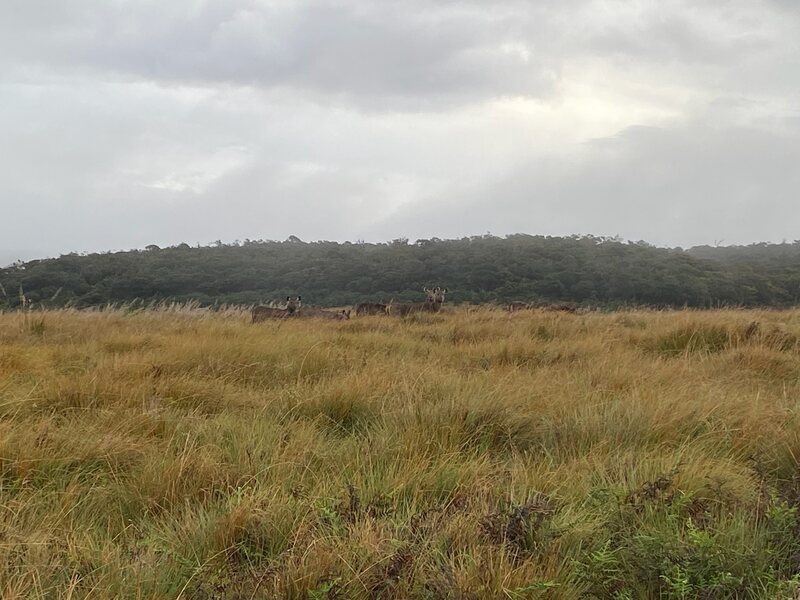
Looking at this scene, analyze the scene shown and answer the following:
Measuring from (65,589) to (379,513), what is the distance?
1060 mm

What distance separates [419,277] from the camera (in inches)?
1754

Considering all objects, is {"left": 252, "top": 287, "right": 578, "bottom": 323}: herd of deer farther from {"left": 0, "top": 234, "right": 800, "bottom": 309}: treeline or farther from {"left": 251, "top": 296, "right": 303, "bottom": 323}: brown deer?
{"left": 0, "top": 234, "right": 800, "bottom": 309}: treeline

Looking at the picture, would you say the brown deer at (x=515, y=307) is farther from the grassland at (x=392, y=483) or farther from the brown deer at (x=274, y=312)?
the grassland at (x=392, y=483)

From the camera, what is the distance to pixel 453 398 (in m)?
3.81

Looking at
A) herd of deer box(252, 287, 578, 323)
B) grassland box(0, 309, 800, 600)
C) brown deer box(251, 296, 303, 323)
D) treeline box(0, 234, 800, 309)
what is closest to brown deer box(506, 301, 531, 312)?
herd of deer box(252, 287, 578, 323)

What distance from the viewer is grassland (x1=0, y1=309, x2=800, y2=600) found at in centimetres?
183

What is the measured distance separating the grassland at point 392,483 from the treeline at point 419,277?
2896cm

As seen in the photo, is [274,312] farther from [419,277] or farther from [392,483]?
[419,277]

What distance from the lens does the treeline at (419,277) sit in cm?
3488

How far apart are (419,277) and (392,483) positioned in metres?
42.1

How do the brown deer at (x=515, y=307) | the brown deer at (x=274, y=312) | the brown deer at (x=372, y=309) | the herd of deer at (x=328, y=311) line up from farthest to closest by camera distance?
1. the brown deer at (x=515, y=307)
2. the brown deer at (x=372, y=309)
3. the herd of deer at (x=328, y=311)
4. the brown deer at (x=274, y=312)

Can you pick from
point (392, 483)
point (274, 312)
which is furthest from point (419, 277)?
point (392, 483)

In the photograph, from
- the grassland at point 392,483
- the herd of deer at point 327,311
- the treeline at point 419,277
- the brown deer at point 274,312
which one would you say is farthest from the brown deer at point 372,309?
the treeline at point 419,277

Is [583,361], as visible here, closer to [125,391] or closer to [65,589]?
[125,391]
